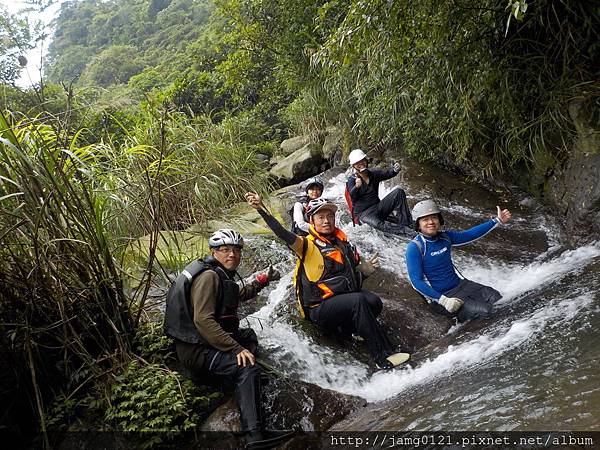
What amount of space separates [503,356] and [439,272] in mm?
1375

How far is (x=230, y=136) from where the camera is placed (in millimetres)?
8766

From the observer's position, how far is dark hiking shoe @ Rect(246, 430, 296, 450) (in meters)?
3.17

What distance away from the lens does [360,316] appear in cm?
410

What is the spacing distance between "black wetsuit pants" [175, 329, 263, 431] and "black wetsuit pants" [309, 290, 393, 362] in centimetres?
99

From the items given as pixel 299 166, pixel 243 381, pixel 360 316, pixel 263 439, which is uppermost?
pixel 299 166

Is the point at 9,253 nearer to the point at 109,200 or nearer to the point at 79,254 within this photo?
the point at 79,254

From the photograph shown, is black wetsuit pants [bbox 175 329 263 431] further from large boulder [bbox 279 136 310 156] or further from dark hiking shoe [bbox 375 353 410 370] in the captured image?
large boulder [bbox 279 136 310 156]

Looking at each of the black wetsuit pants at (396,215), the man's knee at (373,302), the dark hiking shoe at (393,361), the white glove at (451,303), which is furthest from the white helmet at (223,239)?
the black wetsuit pants at (396,215)

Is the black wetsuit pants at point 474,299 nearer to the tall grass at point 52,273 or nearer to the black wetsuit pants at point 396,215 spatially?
the black wetsuit pants at point 396,215

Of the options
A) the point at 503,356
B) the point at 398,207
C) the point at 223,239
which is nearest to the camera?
the point at 503,356

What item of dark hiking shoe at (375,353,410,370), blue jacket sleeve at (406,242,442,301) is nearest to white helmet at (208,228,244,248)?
dark hiking shoe at (375,353,410,370)

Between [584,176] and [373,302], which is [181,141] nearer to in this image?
[373,302]

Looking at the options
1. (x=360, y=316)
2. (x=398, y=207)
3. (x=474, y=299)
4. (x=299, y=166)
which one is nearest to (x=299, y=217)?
(x=398, y=207)

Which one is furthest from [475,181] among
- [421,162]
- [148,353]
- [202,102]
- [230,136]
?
[202,102]
